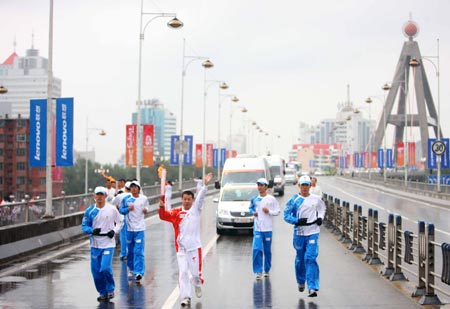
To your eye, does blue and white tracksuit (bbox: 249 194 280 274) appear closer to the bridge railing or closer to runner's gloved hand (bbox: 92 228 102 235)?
the bridge railing

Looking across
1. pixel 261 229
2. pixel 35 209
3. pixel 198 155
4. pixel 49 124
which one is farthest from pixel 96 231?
pixel 198 155

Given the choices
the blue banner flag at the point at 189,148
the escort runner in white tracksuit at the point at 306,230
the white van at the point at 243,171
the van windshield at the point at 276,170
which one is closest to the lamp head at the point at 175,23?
the white van at the point at 243,171

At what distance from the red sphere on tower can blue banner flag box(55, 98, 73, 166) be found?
101 meters

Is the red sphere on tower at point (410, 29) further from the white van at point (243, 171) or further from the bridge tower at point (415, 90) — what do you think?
the white van at point (243, 171)

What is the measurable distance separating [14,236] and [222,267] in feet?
16.5

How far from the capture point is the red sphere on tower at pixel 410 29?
114250 mm

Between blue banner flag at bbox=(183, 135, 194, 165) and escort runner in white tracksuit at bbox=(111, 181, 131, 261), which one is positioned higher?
blue banner flag at bbox=(183, 135, 194, 165)

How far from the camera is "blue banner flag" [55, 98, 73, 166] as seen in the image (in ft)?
69.7

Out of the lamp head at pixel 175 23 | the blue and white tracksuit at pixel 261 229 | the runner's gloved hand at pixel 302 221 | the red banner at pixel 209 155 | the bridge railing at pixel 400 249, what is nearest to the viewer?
the bridge railing at pixel 400 249

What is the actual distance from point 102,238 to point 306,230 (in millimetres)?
3138

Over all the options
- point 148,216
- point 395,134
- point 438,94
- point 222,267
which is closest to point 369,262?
point 222,267

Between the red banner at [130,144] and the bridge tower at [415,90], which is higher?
the bridge tower at [415,90]

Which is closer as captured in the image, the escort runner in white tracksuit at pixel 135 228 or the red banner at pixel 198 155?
the escort runner in white tracksuit at pixel 135 228

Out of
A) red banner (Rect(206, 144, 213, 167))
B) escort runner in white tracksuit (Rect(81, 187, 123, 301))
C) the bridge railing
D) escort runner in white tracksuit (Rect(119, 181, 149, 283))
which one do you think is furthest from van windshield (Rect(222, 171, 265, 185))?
red banner (Rect(206, 144, 213, 167))
